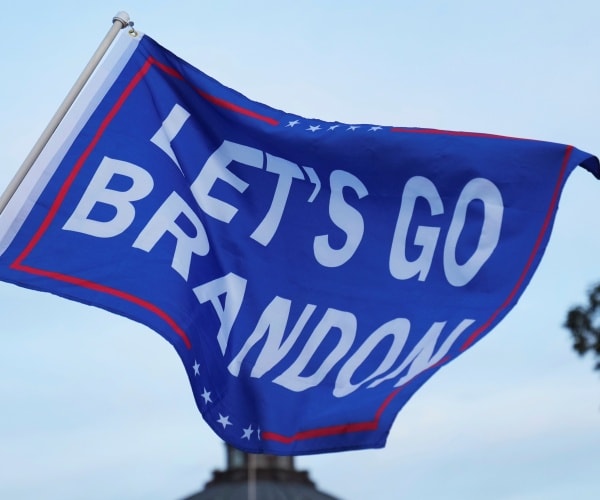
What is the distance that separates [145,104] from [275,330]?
184cm

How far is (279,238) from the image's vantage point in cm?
1098

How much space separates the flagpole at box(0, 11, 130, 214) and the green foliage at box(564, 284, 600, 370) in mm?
22215

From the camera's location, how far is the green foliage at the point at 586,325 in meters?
31.5

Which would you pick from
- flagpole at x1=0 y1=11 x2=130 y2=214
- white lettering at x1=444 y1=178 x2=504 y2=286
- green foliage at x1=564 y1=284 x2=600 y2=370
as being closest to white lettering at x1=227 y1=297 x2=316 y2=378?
white lettering at x1=444 y1=178 x2=504 y2=286

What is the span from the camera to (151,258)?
10516 millimetres

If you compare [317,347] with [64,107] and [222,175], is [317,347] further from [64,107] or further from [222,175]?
[64,107]

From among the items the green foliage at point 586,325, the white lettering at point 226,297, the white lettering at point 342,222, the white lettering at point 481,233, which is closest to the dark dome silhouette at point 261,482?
the green foliage at point 586,325

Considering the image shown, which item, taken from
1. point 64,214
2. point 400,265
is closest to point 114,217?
point 64,214

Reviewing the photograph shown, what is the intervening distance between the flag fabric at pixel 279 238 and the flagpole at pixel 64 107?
0.42 metres

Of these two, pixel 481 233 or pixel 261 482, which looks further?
pixel 261 482

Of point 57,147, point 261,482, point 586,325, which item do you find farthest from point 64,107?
point 261,482

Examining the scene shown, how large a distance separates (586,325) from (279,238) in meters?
22.1

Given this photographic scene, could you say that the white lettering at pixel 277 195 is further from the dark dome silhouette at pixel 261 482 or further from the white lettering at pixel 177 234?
the dark dome silhouette at pixel 261 482

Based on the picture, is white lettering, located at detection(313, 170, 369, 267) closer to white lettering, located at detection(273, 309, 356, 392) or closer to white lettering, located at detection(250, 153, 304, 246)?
white lettering, located at detection(250, 153, 304, 246)
